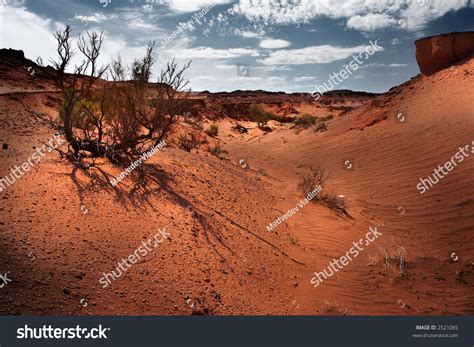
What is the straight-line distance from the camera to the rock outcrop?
17031 mm

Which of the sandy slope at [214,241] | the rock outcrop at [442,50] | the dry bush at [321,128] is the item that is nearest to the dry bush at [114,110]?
the sandy slope at [214,241]

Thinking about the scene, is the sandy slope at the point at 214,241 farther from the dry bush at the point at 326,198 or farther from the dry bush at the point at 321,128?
the dry bush at the point at 321,128

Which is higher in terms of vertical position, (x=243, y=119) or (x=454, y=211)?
(x=243, y=119)

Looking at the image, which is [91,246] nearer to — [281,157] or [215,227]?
[215,227]

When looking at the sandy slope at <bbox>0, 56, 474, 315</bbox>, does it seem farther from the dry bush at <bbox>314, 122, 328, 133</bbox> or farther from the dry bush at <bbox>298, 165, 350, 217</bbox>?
the dry bush at <bbox>314, 122, 328, 133</bbox>

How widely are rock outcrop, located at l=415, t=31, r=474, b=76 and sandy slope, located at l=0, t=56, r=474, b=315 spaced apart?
1020 cm

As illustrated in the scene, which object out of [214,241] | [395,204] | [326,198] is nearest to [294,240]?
[214,241]

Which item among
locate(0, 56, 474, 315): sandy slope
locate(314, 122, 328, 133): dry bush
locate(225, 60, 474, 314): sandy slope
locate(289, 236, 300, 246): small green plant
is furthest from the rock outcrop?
locate(289, 236, 300, 246): small green plant

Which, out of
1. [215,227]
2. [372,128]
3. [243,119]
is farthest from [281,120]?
[215,227]

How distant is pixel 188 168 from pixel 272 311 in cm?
410

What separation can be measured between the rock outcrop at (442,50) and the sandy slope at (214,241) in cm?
1020

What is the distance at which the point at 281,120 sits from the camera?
31188 millimetres

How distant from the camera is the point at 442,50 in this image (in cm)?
1758

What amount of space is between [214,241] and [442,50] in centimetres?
1773
